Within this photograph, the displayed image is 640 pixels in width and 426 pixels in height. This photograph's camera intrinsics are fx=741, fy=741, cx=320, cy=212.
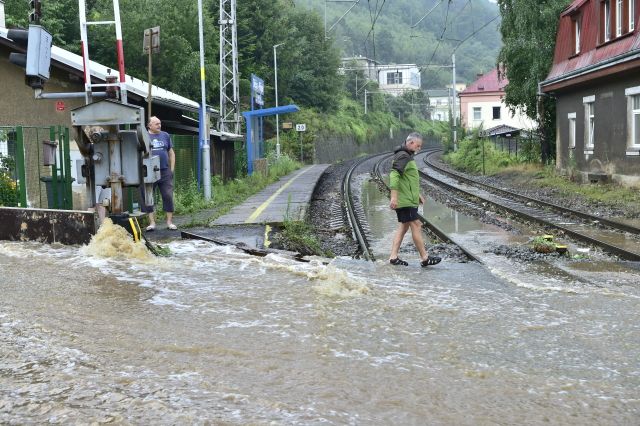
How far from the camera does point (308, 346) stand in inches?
223

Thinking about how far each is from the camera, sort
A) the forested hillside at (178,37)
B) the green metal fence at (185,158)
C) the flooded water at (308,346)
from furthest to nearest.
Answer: the forested hillside at (178,37)
the green metal fence at (185,158)
the flooded water at (308,346)

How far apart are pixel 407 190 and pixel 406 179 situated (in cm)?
14

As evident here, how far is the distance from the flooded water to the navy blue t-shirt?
3268 millimetres

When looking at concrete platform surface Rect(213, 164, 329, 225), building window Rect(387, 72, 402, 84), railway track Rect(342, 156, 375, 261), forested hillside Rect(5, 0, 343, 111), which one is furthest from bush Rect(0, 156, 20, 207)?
building window Rect(387, 72, 402, 84)

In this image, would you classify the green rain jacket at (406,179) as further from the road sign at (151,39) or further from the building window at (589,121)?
the building window at (589,121)

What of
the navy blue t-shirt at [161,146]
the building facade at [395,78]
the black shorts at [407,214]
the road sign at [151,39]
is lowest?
the black shorts at [407,214]

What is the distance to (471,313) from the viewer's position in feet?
22.1

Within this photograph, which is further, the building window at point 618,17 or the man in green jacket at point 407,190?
the building window at point 618,17

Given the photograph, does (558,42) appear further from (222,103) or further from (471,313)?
(471,313)

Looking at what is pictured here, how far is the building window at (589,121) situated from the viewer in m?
23.9

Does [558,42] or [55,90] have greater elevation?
[558,42]

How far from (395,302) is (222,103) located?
2440cm

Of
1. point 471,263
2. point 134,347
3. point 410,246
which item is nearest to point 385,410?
point 134,347

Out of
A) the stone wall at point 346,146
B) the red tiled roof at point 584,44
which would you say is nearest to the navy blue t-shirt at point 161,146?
the red tiled roof at point 584,44
